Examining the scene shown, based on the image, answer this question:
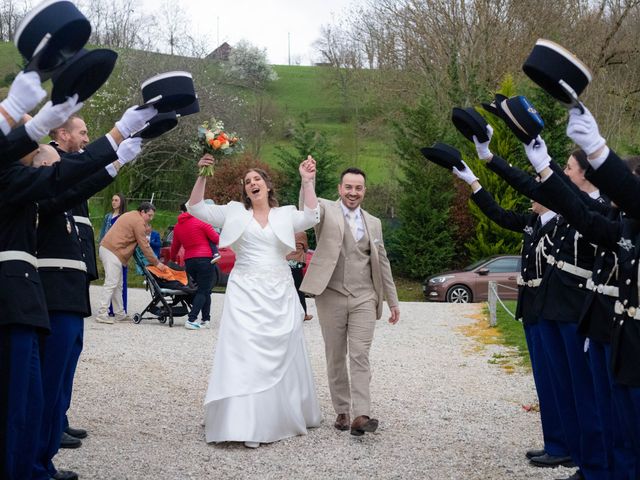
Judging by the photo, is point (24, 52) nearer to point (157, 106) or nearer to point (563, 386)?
point (157, 106)

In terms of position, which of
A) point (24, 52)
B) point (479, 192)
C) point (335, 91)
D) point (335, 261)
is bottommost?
point (335, 261)

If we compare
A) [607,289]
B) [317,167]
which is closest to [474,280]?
[317,167]

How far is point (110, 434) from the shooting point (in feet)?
24.7

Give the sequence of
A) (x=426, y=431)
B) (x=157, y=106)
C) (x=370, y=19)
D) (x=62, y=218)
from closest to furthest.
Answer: (x=157, y=106) → (x=62, y=218) → (x=426, y=431) → (x=370, y=19)

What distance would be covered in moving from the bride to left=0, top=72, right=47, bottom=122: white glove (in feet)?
11.2

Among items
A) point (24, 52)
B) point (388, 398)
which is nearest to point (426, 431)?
point (388, 398)

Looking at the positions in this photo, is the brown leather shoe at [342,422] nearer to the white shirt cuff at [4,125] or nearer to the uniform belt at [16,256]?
the uniform belt at [16,256]

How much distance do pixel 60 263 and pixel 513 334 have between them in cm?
994

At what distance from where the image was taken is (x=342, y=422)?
7977mm

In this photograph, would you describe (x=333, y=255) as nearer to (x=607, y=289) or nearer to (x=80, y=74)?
(x=607, y=289)

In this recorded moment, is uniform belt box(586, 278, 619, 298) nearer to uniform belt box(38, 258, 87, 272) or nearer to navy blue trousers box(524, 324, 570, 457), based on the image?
navy blue trousers box(524, 324, 570, 457)

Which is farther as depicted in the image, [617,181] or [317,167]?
[317,167]

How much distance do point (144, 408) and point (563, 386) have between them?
4141 millimetres

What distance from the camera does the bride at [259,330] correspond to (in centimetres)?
737
